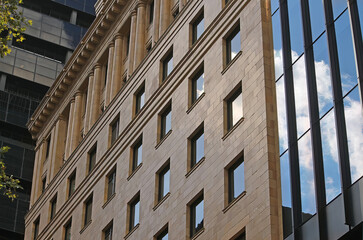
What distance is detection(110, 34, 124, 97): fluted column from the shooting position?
56.3 meters

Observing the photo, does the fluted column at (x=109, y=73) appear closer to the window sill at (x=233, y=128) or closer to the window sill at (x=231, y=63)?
the window sill at (x=231, y=63)

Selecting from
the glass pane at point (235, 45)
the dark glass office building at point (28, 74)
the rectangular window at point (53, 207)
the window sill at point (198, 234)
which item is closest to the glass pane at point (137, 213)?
the window sill at point (198, 234)

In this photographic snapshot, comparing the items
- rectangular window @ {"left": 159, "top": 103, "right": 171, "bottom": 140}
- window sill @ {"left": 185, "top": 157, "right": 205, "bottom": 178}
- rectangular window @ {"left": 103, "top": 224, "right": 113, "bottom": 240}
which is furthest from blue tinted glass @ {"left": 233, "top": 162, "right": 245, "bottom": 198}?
rectangular window @ {"left": 103, "top": 224, "right": 113, "bottom": 240}

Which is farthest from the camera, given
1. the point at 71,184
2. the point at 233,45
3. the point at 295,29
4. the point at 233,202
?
the point at 71,184

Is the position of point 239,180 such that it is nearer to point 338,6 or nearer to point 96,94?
point 338,6

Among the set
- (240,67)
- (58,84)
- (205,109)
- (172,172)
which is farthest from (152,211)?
(58,84)

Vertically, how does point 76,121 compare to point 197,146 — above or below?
above

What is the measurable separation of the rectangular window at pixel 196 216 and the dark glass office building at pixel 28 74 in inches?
1837

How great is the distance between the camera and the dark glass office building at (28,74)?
85625 mm

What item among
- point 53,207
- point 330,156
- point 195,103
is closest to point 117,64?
point 53,207

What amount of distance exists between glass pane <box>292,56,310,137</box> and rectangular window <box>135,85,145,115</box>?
57.1 feet

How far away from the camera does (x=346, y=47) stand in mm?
31641

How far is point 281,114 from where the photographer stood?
117ft

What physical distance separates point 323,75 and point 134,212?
694 inches
